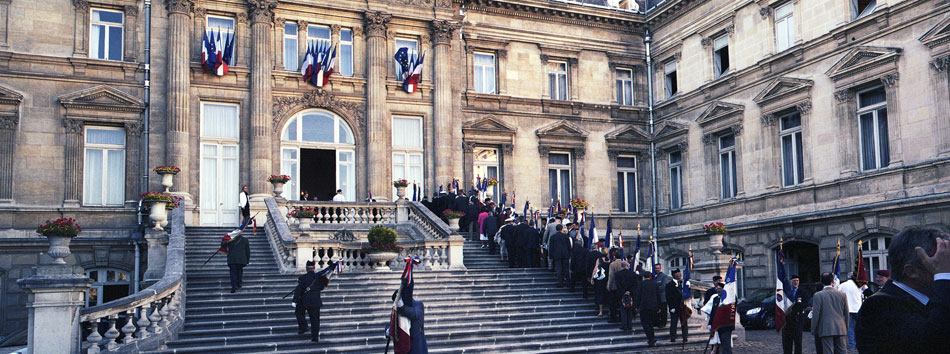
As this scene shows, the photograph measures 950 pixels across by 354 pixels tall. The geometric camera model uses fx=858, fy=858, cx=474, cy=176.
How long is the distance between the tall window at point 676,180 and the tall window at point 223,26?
16.3 meters

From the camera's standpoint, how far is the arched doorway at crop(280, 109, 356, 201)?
92.3ft

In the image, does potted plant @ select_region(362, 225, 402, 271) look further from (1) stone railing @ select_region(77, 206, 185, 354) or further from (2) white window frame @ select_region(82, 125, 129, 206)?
(2) white window frame @ select_region(82, 125, 129, 206)

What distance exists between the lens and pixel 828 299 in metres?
12.7

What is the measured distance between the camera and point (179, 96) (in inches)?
A: 1035

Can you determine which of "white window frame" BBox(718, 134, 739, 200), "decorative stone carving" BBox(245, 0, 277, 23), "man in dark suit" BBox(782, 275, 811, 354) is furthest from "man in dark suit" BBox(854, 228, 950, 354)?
"decorative stone carving" BBox(245, 0, 277, 23)

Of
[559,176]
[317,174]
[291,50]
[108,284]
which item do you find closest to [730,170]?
[559,176]

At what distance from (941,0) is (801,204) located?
6985 mm

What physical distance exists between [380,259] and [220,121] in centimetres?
999

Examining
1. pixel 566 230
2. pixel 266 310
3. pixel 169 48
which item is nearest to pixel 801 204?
pixel 566 230

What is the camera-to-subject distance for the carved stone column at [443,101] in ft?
97.1

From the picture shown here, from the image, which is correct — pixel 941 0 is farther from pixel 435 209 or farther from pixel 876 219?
pixel 435 209

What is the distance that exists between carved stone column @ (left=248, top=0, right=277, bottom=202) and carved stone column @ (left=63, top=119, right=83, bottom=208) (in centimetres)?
497

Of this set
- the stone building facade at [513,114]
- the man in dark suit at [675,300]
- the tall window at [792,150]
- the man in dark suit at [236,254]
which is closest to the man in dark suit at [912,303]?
the man in dark suit at [675,300]

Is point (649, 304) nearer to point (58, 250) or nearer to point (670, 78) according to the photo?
point (58, 250)
